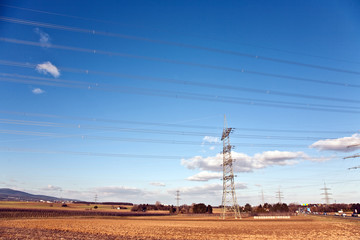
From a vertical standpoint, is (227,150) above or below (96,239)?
above

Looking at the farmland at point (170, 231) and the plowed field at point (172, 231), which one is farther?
the farmland at point (170, 231)

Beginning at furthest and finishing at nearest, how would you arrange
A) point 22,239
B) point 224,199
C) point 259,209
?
point 259,209 < point 224,199 < point 22,239

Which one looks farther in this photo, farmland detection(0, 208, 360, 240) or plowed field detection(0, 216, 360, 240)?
farmland detection(0, 208, 360, 240)

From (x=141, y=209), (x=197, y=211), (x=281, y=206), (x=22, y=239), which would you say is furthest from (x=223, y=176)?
(x=141, y=209)

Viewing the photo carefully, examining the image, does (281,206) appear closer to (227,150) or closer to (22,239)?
(227,150)

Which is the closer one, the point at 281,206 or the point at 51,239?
the point at 51,239

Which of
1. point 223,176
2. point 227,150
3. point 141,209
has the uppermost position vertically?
point 227,150

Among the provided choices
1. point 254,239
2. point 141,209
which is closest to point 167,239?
point 254,239

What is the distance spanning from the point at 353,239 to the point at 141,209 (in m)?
187

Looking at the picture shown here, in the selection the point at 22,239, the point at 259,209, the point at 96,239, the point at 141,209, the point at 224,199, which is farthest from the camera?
the point at 141,209

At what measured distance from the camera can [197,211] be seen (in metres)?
152

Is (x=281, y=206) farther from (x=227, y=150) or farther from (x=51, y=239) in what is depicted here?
(x=51, y=239)

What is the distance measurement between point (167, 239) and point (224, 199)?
156ft

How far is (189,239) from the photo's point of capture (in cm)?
2923
